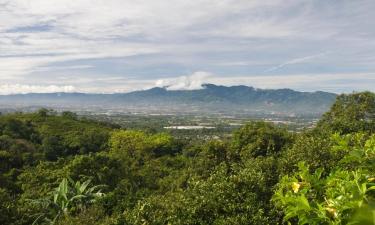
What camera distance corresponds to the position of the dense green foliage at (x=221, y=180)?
5.20 m

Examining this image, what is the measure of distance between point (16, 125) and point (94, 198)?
1741 inches

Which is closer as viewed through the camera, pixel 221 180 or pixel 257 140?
pixel 221 180

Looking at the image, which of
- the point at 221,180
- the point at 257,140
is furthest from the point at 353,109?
the point at 221,180

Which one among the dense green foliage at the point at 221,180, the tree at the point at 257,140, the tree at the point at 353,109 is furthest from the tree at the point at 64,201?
the tree at the point at 353,109

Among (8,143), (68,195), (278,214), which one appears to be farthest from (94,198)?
(8,143)

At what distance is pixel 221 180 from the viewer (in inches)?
580

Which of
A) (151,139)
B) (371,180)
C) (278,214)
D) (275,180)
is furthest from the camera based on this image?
(151,139)

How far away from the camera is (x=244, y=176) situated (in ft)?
47.2

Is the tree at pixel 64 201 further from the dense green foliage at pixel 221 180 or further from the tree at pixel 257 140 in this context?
the tree at pixel 257 140

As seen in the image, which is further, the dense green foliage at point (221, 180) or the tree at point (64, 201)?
the tree at point (64, 201)

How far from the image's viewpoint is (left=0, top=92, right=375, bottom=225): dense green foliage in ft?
17.1

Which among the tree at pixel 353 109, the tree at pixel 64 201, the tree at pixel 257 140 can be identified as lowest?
the tree at pixel 64 201

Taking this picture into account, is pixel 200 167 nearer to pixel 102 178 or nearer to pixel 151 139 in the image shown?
pixel 102 178

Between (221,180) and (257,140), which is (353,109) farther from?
(221,180)
